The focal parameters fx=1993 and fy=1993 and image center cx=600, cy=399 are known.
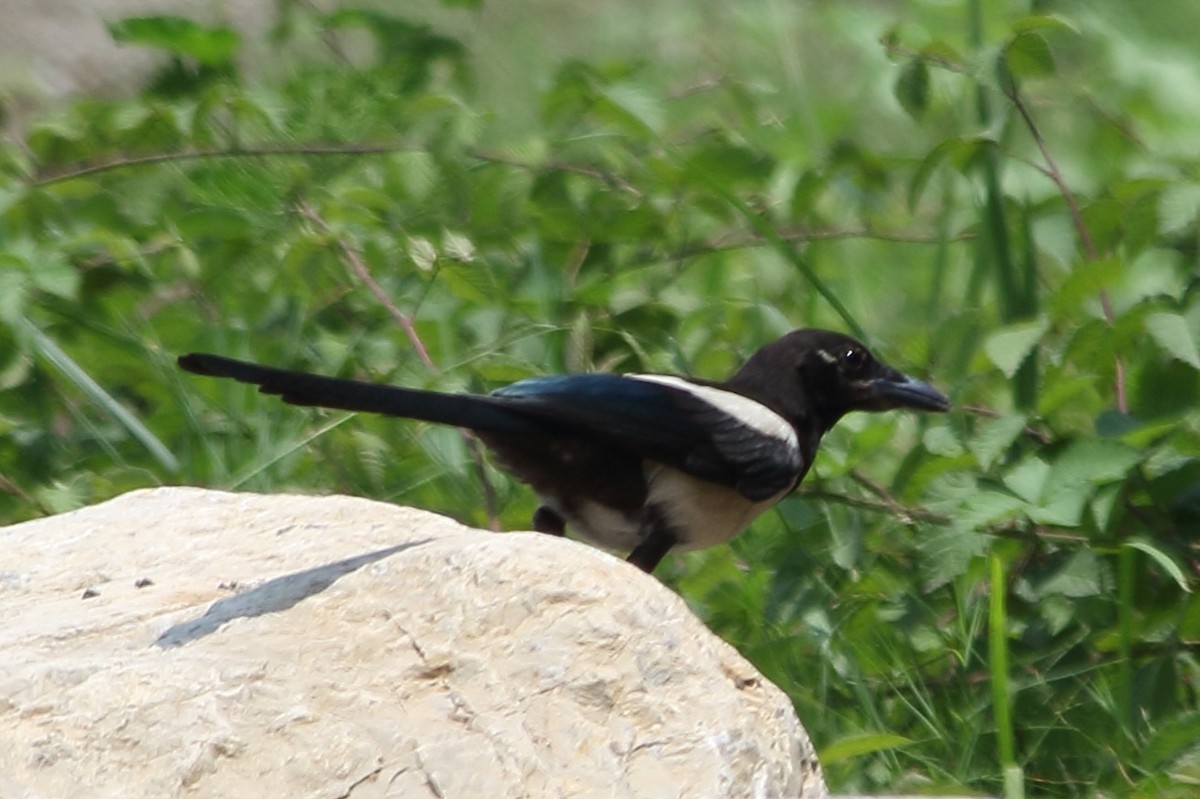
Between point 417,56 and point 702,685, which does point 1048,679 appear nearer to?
point 702,685

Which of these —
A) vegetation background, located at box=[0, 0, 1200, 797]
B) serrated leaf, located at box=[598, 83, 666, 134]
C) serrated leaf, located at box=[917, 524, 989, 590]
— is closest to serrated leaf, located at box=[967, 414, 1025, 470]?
vegetation background, located at box=[0, 0, 1200, 797]

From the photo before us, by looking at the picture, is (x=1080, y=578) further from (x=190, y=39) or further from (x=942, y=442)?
(x=190, y=39)

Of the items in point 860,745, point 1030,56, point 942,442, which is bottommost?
point 860,745

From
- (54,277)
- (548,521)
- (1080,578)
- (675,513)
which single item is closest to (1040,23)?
(1080,578)

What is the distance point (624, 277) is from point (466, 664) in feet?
7.88

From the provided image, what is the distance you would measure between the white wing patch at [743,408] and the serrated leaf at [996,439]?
401 mm

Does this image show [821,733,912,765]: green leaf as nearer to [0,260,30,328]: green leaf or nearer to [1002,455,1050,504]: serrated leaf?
[1002,455,1050,504]: serrated leaf

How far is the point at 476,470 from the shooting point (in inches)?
176

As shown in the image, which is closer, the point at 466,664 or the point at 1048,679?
the point at 466,664

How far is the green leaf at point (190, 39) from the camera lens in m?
4.96

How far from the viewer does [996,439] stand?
374 cm

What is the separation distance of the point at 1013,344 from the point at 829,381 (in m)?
0.60

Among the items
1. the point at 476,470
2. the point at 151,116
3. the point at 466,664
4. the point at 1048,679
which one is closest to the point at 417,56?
the point at 151,116

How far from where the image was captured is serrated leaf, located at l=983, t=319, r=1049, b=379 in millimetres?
3684
